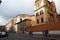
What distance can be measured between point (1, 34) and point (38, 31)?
40.8 feet

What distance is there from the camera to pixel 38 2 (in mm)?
48125

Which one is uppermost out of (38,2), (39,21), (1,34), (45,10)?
(38,2)

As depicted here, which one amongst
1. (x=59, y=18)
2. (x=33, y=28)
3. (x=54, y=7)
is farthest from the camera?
(x=59, y=18)

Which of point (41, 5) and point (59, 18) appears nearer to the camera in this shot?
point (41, 5)

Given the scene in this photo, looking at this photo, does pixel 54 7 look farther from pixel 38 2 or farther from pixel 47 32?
pixel 47 32

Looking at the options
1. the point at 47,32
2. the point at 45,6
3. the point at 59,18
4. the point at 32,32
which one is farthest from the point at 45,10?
the point at 59,18

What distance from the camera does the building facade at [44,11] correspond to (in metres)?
44.6

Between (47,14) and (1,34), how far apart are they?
18991 mm

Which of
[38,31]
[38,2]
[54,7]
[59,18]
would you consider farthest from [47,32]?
[59,18]

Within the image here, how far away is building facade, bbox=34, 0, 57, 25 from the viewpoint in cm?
4456

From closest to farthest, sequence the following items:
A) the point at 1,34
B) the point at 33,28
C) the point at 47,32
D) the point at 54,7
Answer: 1. the point at 1,34
2. the point at 47,32
3. the point at 33,28
4. the point at 54,7

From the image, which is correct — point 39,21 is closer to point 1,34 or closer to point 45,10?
point 45,10

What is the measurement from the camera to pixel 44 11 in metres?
44.7

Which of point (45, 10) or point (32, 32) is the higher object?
point (45, 10)
